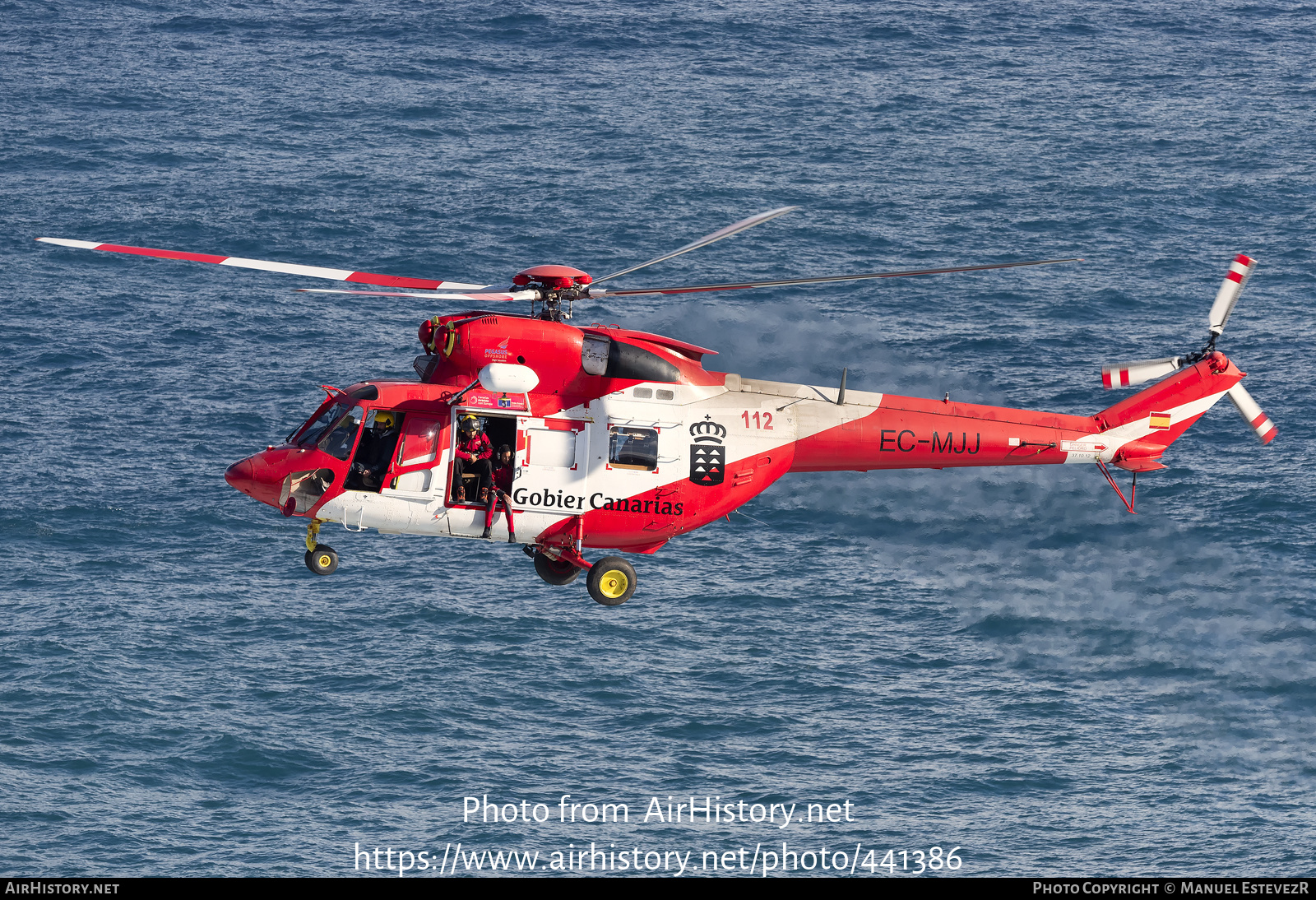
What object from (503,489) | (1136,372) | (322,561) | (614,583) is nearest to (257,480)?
(322,561)

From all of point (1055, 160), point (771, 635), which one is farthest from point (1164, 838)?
point (1055, 160)

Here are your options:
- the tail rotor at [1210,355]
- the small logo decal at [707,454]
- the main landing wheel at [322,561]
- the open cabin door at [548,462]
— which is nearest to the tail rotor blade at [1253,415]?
the tail rotor at [1210,355]

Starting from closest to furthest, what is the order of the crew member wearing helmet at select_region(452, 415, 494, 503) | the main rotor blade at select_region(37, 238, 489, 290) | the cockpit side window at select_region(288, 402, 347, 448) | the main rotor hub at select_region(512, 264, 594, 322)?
the main rotor blade at select_region(37, 238, 489, 290)
the main rotor hub at select_region(512, 264, 594, 322)
the crew member wearing helmet at select_region(452, 415, 494, 503)
the cockpit side window at select_region(288, 402, 347, 448)

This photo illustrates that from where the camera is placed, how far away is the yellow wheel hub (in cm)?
5256

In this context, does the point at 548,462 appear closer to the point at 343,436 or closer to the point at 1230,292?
the point at 343,436

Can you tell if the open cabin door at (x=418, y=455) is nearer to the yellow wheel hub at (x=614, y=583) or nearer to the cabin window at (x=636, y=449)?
the cabin window at (x=636, y=449)

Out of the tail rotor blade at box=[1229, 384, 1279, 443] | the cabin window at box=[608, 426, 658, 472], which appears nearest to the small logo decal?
the cabin window at box=[608, 426, 658, 472]

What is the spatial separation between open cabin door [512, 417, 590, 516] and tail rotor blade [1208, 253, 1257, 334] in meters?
20.3

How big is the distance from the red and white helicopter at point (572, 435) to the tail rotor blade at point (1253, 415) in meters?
3.90

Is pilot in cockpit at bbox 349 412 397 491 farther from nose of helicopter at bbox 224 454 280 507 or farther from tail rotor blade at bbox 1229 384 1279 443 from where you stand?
tail rotor blade at bbox 1229 384 1279 443

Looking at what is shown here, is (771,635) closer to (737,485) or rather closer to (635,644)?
(635,644)

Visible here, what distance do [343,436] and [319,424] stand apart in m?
1.94

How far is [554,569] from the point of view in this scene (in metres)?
55.0

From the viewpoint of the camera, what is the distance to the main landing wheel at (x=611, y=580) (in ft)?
172
